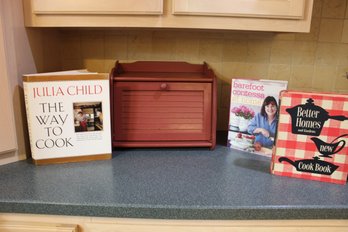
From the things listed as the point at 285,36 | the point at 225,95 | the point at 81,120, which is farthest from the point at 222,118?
the point at 81,120

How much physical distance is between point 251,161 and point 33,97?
778 mm

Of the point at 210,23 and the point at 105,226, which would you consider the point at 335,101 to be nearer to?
the point at 210,23

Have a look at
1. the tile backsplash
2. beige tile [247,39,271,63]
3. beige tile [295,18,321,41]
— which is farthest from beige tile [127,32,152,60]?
beige tile [295,18,321,41]

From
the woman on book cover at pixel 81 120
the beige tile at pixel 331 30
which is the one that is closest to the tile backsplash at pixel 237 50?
the beige tile at pixel 331 30

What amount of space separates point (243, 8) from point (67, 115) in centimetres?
68

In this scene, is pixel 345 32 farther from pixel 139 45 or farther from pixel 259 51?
pixel 139 45

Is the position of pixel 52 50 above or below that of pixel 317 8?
below

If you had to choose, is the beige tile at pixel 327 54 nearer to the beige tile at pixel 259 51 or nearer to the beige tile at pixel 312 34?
the beige tile at pixel 312 34

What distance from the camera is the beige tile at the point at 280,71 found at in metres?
1.31

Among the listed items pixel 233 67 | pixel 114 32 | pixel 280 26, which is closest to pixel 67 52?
pixel 114 32

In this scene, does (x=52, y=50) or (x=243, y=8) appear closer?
(x=243, y=8)

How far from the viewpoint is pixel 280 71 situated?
4.31ft

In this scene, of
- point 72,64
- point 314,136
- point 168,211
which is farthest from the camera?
point 72,64

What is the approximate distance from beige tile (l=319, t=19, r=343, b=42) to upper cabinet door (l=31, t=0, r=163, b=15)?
78 centimetres
